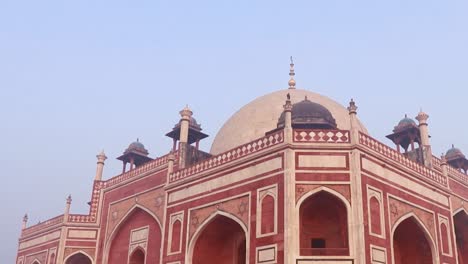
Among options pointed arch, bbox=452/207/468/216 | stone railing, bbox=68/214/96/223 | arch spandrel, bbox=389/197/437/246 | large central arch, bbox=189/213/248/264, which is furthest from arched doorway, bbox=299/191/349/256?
Result: stone railing, bbox=68/214/96/223

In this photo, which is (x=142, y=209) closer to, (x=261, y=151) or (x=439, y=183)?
(x=261, y=151)

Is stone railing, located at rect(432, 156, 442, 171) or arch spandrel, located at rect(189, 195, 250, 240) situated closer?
arch spandrel, located at rect(189, 195, 250, 240)

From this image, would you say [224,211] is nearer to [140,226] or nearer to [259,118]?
[140,226]

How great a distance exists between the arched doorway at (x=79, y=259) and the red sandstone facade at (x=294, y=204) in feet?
5.45

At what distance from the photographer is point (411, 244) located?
15.6 meters

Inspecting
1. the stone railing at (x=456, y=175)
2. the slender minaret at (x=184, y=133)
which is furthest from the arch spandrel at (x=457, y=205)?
the slender minaret at (x=184, y=133)

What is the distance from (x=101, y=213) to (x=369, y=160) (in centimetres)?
1232

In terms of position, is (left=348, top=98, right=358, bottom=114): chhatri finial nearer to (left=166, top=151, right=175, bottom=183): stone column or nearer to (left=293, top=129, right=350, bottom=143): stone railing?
(left=293, top=129, right=350, bottom=143): stone railing

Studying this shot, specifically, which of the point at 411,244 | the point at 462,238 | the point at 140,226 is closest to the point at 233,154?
the point at 140,226

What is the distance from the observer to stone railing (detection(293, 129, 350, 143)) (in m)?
13.4

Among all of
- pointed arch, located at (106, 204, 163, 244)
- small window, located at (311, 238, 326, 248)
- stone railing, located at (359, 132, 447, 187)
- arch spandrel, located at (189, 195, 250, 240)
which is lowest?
small window, located at (311, 238, 326, 248)

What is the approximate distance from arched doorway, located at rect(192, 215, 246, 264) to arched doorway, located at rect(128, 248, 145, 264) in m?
4.25

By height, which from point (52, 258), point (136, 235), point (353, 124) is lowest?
point (52, 258)

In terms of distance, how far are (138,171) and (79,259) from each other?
5151mm
